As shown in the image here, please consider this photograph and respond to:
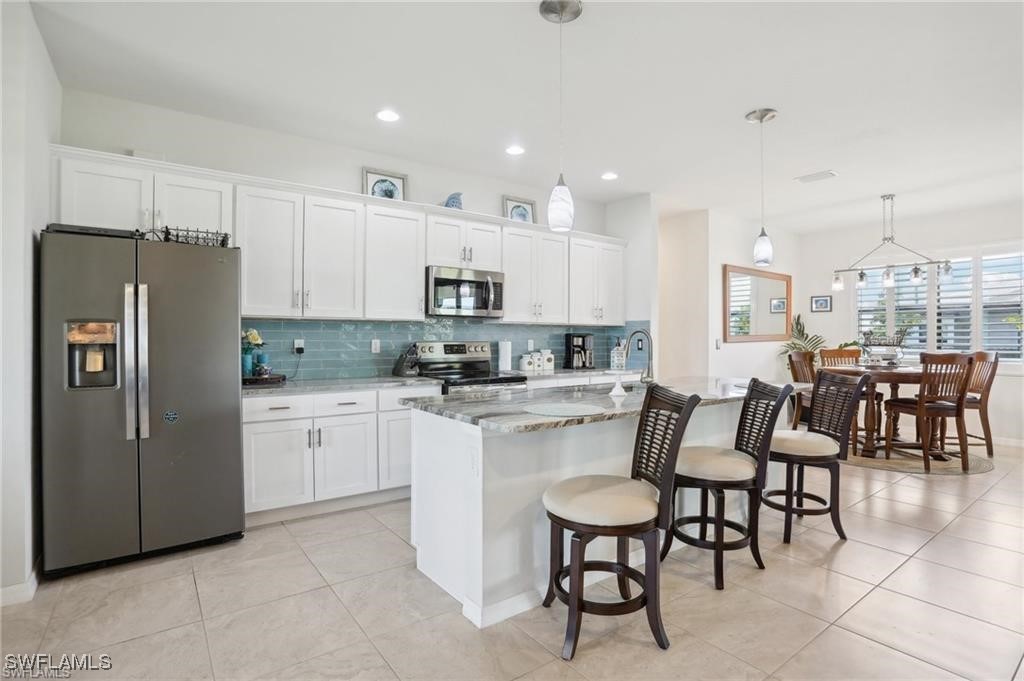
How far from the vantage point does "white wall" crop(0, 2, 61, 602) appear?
2.30 metres

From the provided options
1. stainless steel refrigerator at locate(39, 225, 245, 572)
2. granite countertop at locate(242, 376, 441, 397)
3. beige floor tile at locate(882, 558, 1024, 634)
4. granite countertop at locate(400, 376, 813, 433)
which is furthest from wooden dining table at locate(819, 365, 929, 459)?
stainless steel refrigerator at locate(39, 225, 245, 572)

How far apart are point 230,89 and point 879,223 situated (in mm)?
7341

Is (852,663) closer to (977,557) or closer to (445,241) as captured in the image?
(977,557)

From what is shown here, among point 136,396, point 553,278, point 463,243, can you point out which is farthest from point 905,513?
point 136,396

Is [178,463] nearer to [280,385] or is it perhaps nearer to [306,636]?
[280,385]

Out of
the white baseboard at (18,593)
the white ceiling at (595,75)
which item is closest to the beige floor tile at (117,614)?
the white baseboard at (18,593)

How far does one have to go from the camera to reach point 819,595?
241 cm

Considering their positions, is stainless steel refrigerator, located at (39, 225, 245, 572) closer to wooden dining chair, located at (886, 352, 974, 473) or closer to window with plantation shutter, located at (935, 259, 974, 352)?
wooden dining chair, located at (886, 352, 974, 473)

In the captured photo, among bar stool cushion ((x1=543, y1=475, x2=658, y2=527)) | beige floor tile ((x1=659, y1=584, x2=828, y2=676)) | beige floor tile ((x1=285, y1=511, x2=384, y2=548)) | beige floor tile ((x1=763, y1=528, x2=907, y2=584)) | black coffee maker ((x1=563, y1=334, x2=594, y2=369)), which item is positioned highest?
black coffee maker ((x1=563, y1=334, x2=594, y2=369))

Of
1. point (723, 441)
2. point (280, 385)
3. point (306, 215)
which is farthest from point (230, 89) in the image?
point (723, 441)

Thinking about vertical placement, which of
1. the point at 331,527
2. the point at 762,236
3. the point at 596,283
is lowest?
the point at 331,527

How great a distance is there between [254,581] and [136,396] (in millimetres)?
1127

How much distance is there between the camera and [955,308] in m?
6.17
